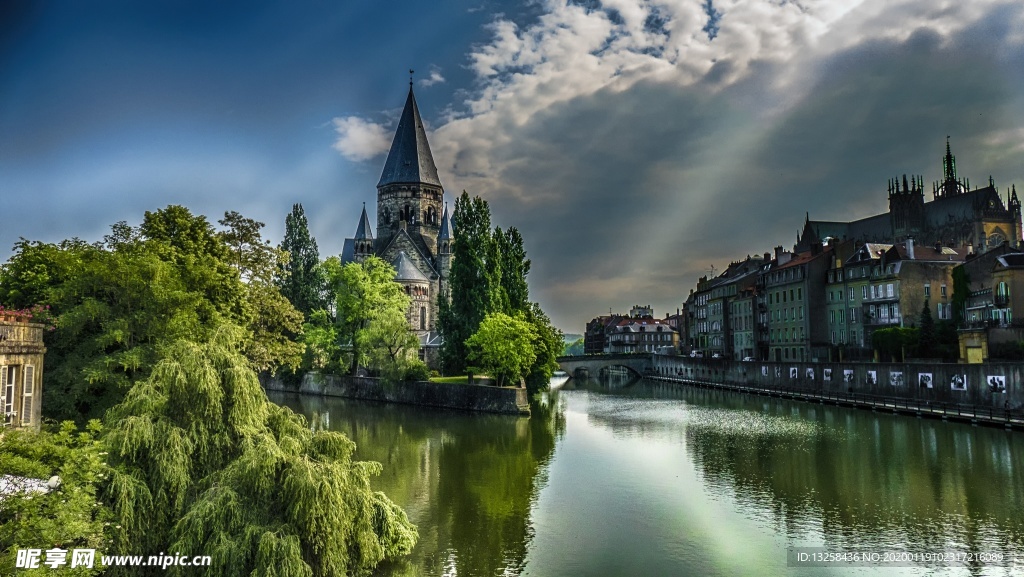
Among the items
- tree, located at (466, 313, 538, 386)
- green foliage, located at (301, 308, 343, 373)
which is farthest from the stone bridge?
tree, located at (466, 313, 538, 386)

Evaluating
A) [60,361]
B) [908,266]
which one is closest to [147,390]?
[60,361]

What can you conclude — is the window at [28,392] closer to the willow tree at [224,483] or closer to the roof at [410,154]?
the willow tree at [224,483]

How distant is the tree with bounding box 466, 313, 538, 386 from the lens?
50156mm

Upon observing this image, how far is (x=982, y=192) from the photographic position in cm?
9769

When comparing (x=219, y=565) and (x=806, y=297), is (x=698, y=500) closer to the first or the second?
(x=219, y=565)

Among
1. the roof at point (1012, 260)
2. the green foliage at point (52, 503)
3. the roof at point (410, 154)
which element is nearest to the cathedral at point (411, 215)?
the roof at point (410, 154)

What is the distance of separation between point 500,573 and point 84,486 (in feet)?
30.6

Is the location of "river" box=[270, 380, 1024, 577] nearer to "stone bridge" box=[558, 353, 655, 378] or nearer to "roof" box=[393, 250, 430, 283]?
"roof" box=[393, 250, 430, 283]

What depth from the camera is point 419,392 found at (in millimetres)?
56594

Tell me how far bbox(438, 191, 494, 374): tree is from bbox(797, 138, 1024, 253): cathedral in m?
55.9

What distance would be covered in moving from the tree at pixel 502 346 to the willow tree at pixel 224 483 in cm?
3393

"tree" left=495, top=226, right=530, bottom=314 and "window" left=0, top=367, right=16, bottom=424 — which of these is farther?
"tree" left=495, top=226, right=530, bottom=314

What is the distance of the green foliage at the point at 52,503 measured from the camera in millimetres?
9719

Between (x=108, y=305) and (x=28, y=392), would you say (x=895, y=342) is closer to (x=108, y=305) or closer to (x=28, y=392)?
(x=108, y=305)
